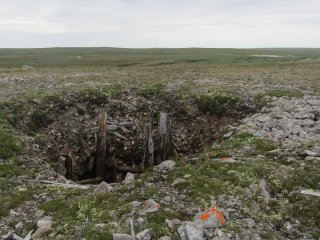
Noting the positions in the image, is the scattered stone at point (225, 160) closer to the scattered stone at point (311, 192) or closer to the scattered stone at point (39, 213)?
the scattered stone at point (311, 192)

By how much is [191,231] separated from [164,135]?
1153cm

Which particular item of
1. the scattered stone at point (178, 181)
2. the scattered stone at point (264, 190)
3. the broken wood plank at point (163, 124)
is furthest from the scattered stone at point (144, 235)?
the broken wood plank at point (163, 124)

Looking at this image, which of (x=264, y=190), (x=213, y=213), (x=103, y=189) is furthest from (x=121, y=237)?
(x=264, y=190)

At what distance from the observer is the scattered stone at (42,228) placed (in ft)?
28.2

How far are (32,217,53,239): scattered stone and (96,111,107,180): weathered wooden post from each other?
33.7ft

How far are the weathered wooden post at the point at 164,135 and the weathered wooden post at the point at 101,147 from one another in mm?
3022

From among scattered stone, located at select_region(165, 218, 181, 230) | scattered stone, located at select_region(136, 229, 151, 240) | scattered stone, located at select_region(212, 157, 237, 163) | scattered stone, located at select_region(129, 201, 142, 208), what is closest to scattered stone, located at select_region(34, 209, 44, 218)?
scattered stone, located at select_region(129, 201, 142, 208)

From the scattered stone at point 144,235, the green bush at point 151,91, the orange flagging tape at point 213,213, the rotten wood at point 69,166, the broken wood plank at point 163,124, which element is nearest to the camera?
the scattered stone at point 144,235

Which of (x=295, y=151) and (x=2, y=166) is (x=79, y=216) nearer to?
(x=2, y=166)

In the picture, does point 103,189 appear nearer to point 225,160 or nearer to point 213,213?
point 213,213

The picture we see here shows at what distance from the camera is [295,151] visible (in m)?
13.1

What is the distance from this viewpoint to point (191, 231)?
27.4 feet

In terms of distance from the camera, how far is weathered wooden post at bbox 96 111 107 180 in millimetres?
19141

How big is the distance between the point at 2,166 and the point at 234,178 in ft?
26.5
